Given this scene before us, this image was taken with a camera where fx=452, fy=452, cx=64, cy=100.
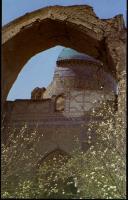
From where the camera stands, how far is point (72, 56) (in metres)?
25.2

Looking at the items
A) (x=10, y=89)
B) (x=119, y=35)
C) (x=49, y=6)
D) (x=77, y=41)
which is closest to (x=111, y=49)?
(x=119, y=35)

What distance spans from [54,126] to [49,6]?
7.83 m

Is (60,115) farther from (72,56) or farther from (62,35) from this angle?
(62,35)

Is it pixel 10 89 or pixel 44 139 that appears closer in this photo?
pixel 10 89

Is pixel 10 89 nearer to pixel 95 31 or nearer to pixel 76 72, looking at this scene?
pixel 95 31

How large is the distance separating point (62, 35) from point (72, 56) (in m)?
13.6

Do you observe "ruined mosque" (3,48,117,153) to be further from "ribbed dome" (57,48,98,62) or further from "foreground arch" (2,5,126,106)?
"foreground arch" (2,5,126,106)

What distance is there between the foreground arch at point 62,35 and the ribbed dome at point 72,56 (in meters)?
12.9

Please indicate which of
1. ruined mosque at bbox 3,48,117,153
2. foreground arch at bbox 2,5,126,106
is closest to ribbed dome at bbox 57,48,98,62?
ruined mosque at bbox 3,48,117,153

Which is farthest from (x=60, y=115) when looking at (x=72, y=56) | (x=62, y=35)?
(x=62, y=35)

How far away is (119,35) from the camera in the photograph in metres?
10.8

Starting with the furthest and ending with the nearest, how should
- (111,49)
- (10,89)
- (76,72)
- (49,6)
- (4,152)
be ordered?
1. (76,72)
2. (10,89)
3. (49,6)
4. (111,49)
5. (4,152)

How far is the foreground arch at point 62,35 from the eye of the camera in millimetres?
10852

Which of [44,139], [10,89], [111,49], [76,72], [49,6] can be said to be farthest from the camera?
[76,72]
